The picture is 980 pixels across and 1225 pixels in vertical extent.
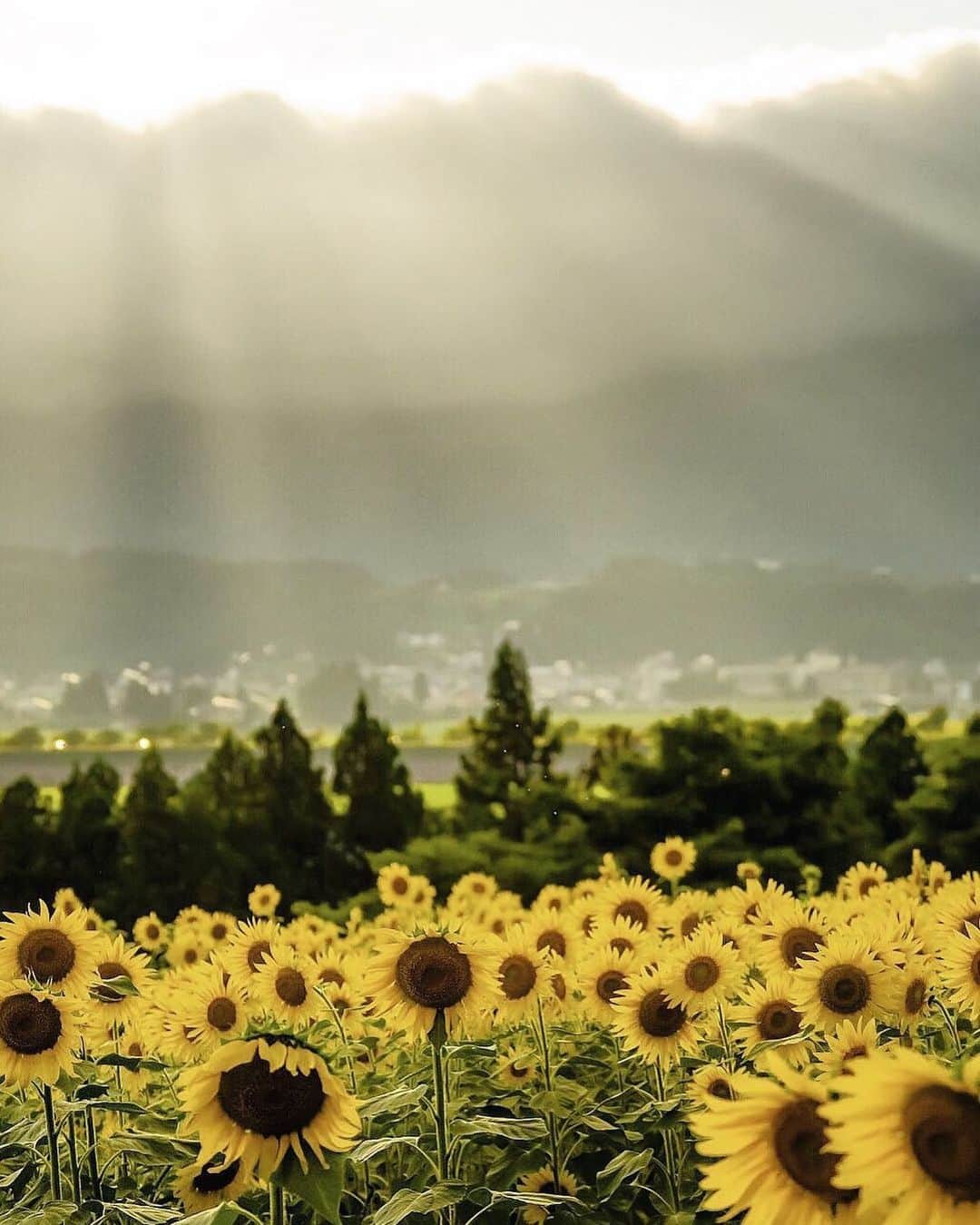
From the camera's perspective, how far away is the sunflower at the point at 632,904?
125 inches

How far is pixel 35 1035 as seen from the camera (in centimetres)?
209

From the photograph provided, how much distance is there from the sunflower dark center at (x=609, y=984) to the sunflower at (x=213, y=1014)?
0.70 meters

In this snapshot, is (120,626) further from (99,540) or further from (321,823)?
(321,823)

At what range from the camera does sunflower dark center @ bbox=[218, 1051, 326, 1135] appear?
143cm

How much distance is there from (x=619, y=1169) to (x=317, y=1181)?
746mm

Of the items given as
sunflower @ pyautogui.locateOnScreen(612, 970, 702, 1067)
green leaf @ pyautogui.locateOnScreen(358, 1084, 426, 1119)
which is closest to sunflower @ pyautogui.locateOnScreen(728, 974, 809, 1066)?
sunflower @ pyautogui.locateOnScreen(612, 970, 702, 1067)

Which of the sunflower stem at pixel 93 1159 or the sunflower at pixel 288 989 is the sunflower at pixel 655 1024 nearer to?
the sunflower at pixel 288 989

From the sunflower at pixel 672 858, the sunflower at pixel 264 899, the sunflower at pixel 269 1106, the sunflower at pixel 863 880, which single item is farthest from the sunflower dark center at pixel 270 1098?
the sunflower at pixel 672 858

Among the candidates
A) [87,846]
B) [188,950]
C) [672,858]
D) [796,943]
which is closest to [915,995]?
[796,943]

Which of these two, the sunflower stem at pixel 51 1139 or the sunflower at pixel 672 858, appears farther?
the sunflower at pixel 672 858

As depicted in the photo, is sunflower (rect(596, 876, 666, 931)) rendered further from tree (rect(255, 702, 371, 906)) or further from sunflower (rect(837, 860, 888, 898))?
tree (rect(255, 702, 371, 906))

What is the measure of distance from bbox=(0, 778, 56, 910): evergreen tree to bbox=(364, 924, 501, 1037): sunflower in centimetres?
684

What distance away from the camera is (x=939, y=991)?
2.17m

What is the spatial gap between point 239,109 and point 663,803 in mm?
22379
